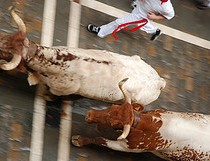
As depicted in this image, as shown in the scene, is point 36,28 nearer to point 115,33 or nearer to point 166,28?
point 115,33

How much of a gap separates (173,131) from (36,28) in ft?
8.74

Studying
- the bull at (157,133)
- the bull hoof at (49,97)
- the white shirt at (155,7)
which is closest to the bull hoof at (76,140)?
the bull at (157,133)

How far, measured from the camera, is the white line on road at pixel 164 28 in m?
9.03

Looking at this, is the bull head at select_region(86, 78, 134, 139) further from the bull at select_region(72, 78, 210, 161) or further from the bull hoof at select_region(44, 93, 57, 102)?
the bull hoof at select_region(44, 93, 57, 102)

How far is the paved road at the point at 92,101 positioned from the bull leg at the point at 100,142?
0.49 feet

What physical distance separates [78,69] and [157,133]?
132 centimetres

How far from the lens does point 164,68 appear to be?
9016 millimetres

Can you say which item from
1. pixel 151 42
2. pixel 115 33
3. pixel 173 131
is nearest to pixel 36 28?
pixel 115 33

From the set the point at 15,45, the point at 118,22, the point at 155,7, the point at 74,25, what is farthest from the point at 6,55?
the point at 155,7

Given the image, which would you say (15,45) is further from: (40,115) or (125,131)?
(125,131)

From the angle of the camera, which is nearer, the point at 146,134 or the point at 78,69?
the point at 78,69

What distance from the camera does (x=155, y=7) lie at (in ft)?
27.0

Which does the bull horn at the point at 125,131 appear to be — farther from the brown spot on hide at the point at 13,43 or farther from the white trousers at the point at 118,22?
the white trousers at the point at 118,22

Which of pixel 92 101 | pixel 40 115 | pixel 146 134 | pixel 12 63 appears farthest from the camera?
pixel 92 101
